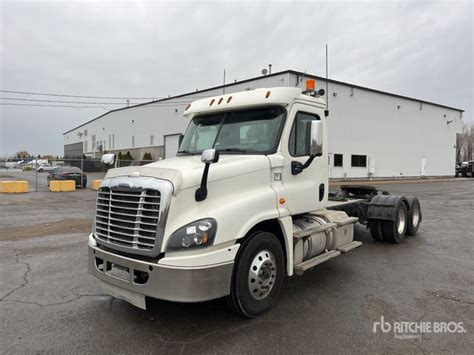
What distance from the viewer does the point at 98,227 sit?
423cm

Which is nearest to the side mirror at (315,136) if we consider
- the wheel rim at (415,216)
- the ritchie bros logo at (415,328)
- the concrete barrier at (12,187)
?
the ritchie bros logo at (415,328)

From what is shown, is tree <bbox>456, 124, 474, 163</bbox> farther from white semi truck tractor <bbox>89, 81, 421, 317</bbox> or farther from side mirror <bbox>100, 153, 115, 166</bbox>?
side mirror <bbox>100, 153, 115, 166</bbox>

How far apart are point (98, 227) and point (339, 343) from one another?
2.94 meters

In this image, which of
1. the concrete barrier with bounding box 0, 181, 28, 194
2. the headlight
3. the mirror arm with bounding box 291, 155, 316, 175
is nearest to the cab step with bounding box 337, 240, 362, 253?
the mirror arm with bounding box 291, 155, 316, 175

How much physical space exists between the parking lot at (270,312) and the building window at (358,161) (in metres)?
26.8

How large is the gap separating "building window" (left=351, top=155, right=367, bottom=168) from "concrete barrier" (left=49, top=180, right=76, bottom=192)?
23.7 metres

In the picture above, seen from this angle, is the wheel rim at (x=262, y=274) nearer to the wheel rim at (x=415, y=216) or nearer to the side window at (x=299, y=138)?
the side window at (x=299, y=138)

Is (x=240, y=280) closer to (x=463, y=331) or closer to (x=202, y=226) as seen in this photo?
(x=202, y=226)

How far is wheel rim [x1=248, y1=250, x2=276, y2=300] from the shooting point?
406cm

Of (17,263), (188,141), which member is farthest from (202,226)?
(17,263)

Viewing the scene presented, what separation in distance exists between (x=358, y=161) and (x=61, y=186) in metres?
25.1

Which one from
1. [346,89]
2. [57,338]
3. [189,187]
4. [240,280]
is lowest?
[57,338]

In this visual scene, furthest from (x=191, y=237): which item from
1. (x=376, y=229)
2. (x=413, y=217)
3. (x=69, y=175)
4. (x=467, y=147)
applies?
(x=467, y=147)

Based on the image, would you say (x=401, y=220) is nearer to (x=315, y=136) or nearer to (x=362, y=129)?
(x=315, y=136)
